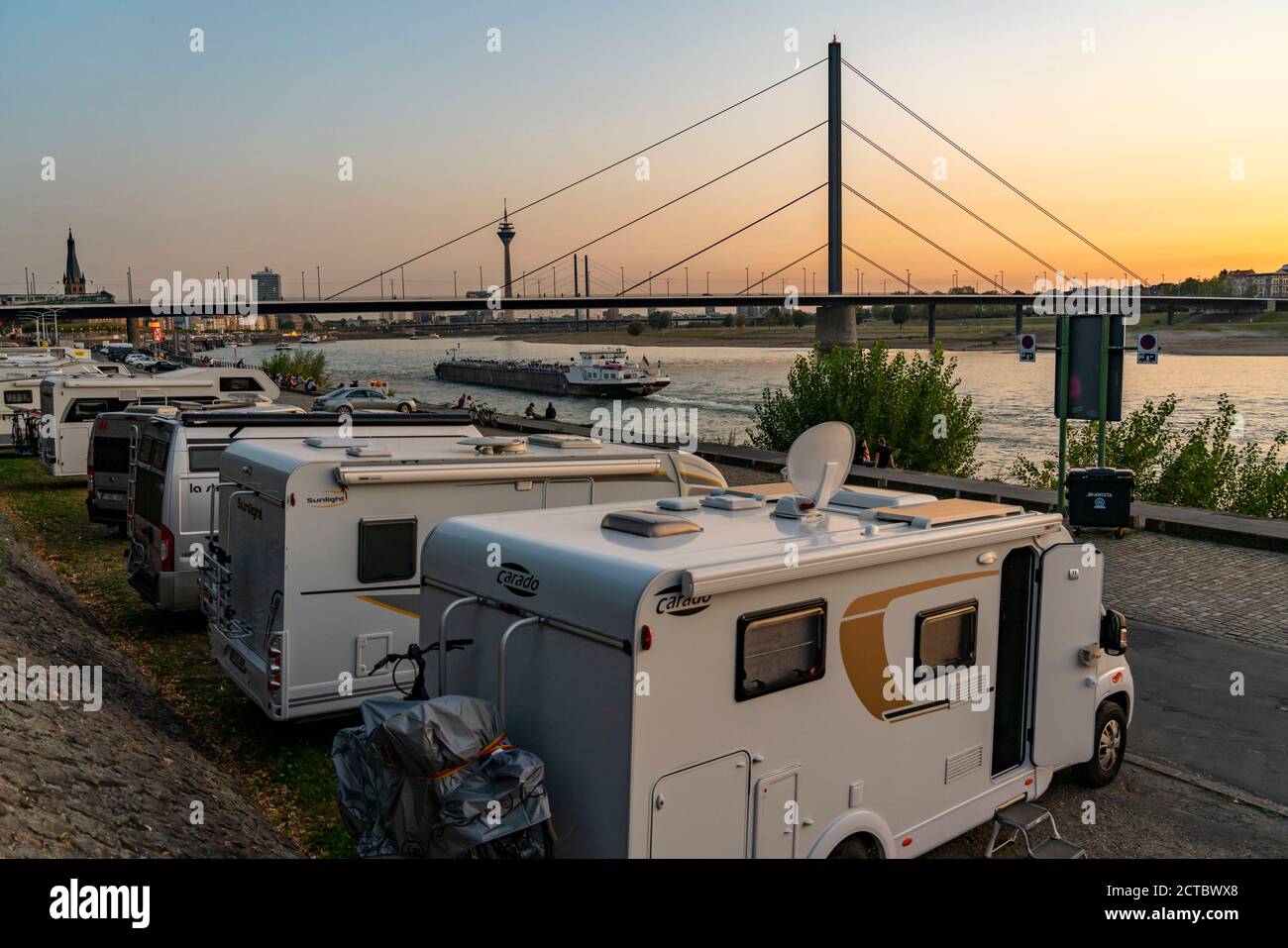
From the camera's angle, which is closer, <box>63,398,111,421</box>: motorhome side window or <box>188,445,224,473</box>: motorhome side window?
<box>188,445,224,473</box>: motorhome side window

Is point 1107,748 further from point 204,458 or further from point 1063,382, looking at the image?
point 1063,382

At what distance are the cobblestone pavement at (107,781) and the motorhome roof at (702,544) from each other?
1881 mm

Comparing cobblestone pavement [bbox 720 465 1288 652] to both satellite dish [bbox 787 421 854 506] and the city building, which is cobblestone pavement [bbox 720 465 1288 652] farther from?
the city building

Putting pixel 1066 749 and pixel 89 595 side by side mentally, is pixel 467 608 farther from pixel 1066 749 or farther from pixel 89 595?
pixel 89 595

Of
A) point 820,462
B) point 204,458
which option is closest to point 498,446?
point 820,462

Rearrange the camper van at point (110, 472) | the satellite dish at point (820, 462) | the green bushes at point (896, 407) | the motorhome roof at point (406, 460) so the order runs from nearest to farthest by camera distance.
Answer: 1. the satellite dish at point (820, 462)
2. the motorhome roof at point (406, 460)
3. the camper van at point (110, 472)
4. the green bushes at point (896, 407)

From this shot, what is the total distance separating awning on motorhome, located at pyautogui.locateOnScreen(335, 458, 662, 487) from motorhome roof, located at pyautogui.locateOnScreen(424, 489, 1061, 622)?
1991 millimetres

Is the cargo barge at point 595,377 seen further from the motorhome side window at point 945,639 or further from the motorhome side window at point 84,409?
the motorhome side window at point 945,639

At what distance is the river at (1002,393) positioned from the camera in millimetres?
46188

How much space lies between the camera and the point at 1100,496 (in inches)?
644

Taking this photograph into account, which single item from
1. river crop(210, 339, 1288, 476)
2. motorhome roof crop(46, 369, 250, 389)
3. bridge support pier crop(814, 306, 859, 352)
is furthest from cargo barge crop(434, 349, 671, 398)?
motorhome roof crop(46, 369, 250, 389)

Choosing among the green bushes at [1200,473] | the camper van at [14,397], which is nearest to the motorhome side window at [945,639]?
the green bushes at [1200,473]

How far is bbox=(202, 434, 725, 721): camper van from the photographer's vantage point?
24.0ft
